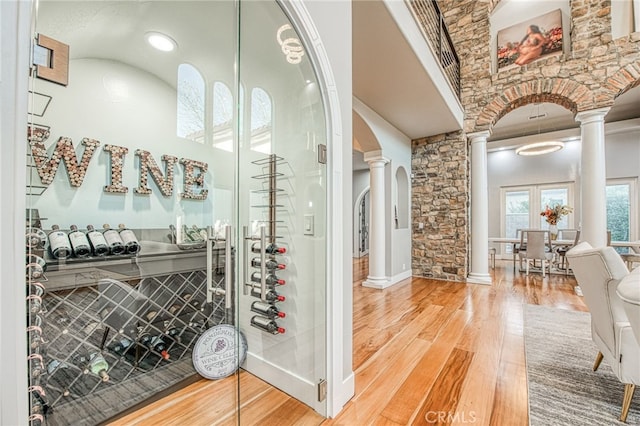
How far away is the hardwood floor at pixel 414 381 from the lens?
154 cm

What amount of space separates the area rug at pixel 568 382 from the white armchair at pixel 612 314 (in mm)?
152

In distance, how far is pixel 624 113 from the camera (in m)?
5.97

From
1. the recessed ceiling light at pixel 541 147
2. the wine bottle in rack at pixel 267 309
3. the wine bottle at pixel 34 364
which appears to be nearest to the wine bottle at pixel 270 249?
the wine bottle in rack at pixel 267 309

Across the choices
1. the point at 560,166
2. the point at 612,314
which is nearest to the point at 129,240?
the point at 612,314

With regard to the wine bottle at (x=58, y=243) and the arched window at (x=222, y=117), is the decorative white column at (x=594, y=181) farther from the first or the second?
the wine bottle at (x=58, y=243)

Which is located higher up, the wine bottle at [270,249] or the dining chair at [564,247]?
the wine bottle at [270,249]

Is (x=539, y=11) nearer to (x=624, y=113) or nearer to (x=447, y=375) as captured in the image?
(x=624, y=113)

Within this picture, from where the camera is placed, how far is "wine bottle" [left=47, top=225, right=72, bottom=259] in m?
1.46

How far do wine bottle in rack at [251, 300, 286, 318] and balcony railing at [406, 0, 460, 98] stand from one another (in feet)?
9.78

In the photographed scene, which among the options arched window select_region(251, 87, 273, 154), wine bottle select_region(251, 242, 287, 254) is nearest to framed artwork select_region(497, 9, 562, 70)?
arched window select_region(251, 87, 273, 154)

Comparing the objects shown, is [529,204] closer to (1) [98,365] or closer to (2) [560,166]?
(2) [560,166]

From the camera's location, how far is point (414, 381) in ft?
6.18

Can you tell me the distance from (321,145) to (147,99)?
148 centimetres

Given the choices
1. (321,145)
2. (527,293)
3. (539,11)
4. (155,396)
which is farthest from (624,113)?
(155,396)
